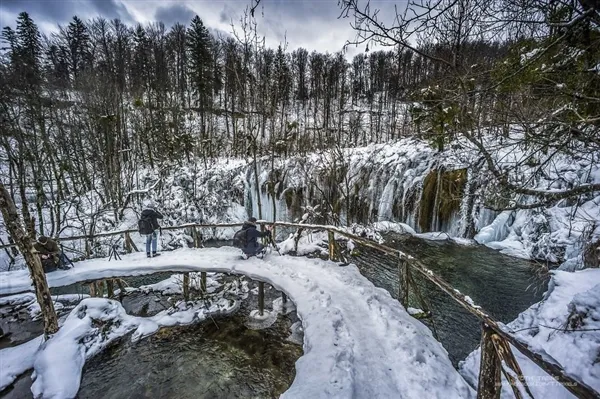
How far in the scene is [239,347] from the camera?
20.5 feet

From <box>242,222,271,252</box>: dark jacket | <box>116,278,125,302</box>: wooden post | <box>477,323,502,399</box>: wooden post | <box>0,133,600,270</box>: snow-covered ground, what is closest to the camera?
<box>477,323,502,399</box>: wooden post

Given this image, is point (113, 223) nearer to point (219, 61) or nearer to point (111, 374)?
point (111, 374)

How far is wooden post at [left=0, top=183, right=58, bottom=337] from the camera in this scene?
15.3ft

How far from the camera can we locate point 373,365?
11.3 feet

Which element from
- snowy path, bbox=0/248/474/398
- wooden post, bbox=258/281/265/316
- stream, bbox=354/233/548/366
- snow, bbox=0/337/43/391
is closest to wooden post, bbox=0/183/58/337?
snow, bbox=0/337/43/391

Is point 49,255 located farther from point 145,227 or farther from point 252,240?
point 252,240

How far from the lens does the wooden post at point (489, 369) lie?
243 centimetres

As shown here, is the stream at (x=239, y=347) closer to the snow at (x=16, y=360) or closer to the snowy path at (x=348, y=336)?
the snow at (x=16, y=360)

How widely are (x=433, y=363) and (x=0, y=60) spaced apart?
2034 centimetres

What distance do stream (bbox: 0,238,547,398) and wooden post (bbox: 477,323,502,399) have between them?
1608mm

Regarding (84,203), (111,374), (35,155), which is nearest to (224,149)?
(84,203)

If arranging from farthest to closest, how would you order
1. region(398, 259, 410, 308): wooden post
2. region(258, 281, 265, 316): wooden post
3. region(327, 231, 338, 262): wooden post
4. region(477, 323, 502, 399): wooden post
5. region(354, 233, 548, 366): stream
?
region(258, 281, 265, 316): wooden post, region(327, 231, 338, 262): wooden post, region(354, 233, 548, 366): stream, region(398, 259, 410, 308): wooden post, region(477, 323, 502, 399): wooden post

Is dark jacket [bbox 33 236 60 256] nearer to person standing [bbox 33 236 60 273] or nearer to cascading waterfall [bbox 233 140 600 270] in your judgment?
person standing [bbox 33 236 60 273]

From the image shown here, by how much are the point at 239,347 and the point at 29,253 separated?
4.49 meters
